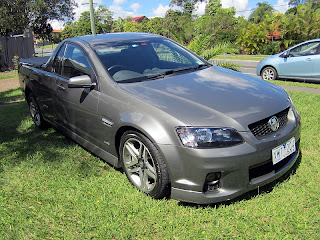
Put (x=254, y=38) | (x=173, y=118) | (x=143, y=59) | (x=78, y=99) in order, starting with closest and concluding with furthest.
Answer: (x=173, y=118)
(x=78, y=99)
(x=143, y=59)
(x=254, y=38)

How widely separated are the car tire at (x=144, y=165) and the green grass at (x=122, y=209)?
106 mm

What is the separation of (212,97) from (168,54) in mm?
1509

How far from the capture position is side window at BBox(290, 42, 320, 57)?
8.87 m

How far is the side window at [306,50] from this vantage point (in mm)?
8867

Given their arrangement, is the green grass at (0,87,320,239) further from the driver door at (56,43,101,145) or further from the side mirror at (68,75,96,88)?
the side mirror at (68,75,96,88)

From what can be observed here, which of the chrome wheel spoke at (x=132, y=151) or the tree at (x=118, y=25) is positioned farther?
the tree at (x=118, y=25)

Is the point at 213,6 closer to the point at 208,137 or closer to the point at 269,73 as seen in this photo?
the point at 269,73

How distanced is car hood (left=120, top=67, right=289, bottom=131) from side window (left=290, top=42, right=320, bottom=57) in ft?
21.5

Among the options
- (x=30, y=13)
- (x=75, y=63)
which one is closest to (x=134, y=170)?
(x=75, y=63)

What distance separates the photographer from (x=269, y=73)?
33.0ft

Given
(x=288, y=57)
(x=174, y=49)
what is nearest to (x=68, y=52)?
(x=174, y=49)

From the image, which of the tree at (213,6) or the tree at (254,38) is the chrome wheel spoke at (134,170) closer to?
the tree at (254,38)

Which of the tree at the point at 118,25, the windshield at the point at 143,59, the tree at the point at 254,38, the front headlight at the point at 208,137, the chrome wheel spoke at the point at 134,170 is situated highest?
the tree at the point at 118,25

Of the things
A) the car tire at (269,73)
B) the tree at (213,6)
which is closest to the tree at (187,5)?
the tree at (213,6)
